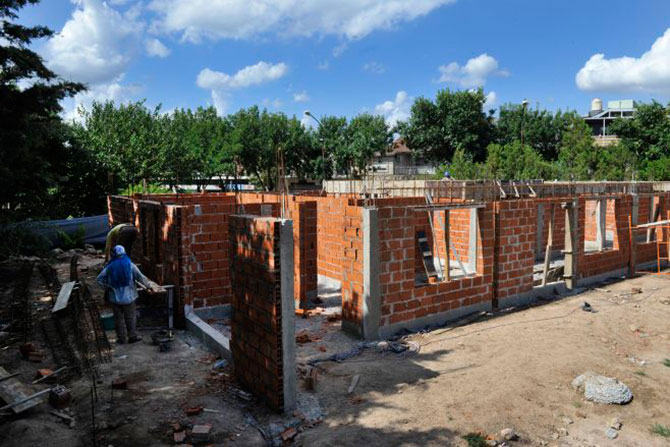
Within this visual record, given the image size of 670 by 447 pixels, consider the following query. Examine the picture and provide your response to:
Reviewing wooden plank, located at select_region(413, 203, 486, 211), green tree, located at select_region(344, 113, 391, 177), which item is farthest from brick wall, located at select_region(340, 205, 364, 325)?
green tree, located at select_region(344, 113, 391, 177)

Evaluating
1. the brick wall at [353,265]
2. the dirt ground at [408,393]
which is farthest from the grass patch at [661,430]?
the brick wall at [353,265]

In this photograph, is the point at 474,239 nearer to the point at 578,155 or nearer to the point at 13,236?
the point at 13,236

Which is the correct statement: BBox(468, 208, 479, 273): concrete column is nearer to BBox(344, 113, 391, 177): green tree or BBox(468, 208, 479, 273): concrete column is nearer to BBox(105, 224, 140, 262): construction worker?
BBox(105, 224, 140, 262): construction worker

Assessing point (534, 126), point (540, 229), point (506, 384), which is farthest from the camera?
point (534, 126)

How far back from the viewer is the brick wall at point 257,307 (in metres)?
5.61

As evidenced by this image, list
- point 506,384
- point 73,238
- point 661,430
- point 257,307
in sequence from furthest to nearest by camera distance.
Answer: point 73,238, point 506,384, point 257,307, point 661,430

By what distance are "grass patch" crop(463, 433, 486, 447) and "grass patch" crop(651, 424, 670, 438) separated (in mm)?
2068

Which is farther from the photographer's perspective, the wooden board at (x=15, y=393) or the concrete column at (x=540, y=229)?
the concrete column at (x=540, y=229)

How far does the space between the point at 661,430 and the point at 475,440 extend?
7.35 ft

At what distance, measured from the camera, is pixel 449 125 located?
45.0 meters

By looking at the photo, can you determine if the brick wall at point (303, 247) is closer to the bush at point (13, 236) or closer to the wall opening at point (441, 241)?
the wall opening at point (441, 241)

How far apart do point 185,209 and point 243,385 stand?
12.8 ft

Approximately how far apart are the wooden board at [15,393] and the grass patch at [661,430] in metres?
7.10

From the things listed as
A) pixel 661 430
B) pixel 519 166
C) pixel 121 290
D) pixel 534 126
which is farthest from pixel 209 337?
pixel 534 126
